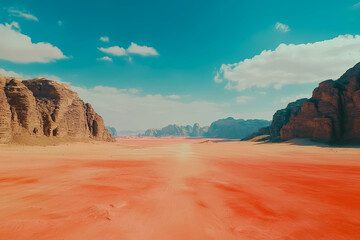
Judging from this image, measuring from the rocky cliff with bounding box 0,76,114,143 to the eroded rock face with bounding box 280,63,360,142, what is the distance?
189 ft

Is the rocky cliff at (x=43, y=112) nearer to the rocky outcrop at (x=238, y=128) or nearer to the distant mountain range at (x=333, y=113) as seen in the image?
the distant mountain range at (x=333, y=113)

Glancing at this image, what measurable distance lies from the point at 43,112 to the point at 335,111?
62430 millimetres

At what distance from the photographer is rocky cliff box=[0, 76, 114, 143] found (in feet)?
93.6

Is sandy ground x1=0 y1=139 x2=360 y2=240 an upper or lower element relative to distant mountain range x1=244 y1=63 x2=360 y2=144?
lower

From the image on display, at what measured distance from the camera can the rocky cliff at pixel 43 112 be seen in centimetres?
2853

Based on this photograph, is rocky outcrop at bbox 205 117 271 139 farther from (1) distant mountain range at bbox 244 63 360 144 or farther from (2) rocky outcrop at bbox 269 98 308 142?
(1) distant mountain range at bbox 244 63 360 144

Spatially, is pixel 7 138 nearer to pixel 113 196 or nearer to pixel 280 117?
pixel 113 196

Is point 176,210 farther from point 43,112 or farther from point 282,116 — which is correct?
point 282,116

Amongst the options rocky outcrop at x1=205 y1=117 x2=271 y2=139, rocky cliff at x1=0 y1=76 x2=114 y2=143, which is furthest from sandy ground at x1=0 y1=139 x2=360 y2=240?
rocky outcrop at x1=205 y1=117 x2=271 y2=139

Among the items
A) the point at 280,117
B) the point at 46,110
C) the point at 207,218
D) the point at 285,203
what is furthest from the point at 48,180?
the point at 280,117

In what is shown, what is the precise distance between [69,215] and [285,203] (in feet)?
19.4

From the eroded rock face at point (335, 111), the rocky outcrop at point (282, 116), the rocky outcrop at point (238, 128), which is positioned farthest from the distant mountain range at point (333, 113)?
the rocky outcrop at point (238, 128)

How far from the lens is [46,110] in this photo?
3578cm

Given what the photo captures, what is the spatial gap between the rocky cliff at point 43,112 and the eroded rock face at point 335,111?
2266 inches
